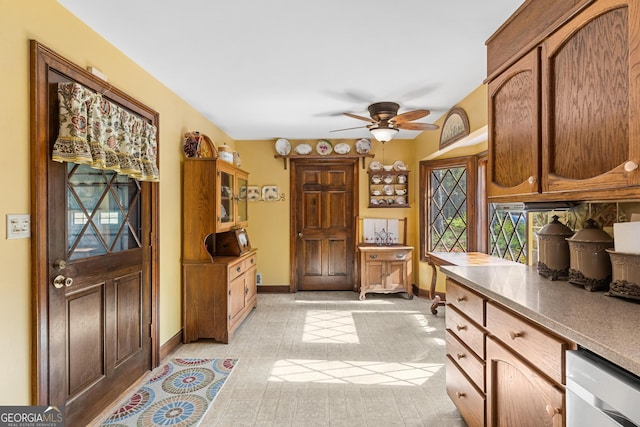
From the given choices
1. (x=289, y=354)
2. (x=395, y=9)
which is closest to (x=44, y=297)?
(x=289, y=354)

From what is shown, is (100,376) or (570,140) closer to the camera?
(570,140)

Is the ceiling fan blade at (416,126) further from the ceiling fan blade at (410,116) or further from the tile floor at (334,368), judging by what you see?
the tile floor at (334,368)

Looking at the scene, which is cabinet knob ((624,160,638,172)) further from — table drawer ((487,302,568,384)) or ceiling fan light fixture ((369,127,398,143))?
ceiling fan light fixture ((369,127,398,143))

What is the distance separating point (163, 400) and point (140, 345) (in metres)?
0.51

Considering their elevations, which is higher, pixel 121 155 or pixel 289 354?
pixel 121 155

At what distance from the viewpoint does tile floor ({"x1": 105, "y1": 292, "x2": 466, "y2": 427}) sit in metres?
2.20

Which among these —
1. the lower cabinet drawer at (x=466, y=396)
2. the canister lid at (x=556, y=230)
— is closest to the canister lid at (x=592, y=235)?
the canister lid at (x=556, y=230)

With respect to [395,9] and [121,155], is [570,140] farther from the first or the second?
[121,155]

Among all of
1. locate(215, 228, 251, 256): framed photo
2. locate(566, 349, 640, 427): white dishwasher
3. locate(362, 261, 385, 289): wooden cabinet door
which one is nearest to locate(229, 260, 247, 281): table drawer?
locate(215, 228, 251, 256): framed photo

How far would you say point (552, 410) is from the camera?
3.90 feet

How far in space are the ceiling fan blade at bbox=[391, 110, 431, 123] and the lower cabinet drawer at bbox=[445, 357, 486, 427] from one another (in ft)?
6.65

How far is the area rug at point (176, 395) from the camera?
2.16 metres

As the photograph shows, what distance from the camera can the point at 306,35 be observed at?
2.27 meters

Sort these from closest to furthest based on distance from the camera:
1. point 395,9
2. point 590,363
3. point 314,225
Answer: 1. point 590,363
2. point 395,9
3. point 314,225
